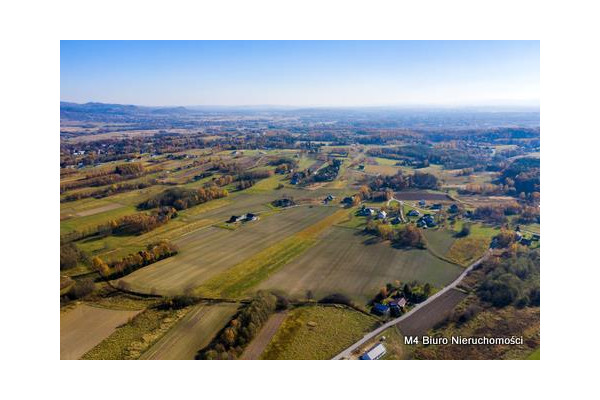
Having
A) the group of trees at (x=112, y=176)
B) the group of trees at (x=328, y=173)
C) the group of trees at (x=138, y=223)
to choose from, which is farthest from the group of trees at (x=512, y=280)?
the group of trees at (x=112, y=176)

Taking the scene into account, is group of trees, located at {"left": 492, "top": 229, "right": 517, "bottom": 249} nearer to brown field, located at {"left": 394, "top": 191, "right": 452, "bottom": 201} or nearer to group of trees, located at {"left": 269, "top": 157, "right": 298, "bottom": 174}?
brown field, located at {"left": 394, "top": 191, "right": 452, "bottom": 201}

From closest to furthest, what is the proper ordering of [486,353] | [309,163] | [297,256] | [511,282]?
[486,353], [511,282], [297,256], [309,163]

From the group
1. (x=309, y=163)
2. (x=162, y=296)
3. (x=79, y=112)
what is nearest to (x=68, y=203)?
(x=162, y=296)

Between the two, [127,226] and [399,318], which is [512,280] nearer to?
[399,318]

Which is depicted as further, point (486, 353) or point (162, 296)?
point (162, 296)

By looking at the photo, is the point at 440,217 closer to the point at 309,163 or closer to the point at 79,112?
the point at 309,163

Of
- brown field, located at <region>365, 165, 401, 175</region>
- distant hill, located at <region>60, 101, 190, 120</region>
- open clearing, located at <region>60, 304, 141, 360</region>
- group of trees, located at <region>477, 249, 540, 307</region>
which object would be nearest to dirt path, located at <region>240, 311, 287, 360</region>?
open clearing, located at <region>60, 304, 141, 360</region>
